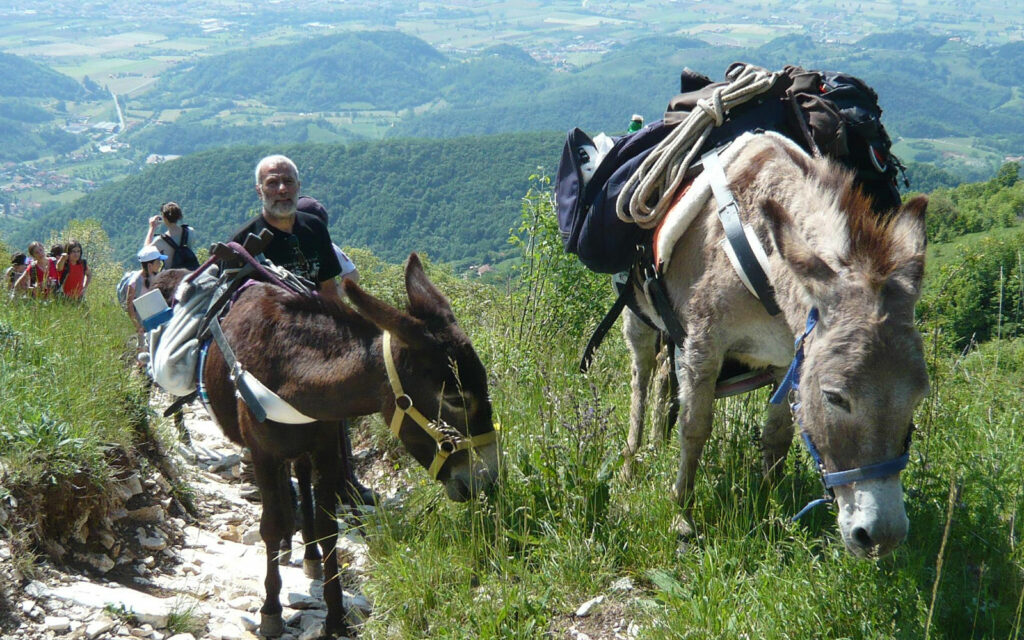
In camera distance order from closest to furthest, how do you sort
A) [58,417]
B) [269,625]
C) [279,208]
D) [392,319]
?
[392,319] < [269,625] < [58,417] < [279,208]

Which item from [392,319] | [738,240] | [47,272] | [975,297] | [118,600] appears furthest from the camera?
[975,297]

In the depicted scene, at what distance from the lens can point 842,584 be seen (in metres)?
2.63

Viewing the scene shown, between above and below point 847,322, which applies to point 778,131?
above

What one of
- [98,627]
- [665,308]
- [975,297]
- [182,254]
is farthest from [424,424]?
[975,297]

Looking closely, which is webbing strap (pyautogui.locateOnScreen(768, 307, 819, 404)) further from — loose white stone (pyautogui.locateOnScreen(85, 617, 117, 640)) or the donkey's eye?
loose white stone (pyautogui.locateOnScreen(85, 617, 117, 640))

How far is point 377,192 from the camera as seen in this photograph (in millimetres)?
86875

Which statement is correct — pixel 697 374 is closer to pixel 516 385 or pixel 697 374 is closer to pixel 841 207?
pixel 841 207

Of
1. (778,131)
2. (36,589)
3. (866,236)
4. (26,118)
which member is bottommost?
(26,118)

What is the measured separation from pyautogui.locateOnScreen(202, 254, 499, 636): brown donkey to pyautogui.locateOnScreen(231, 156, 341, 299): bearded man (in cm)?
85

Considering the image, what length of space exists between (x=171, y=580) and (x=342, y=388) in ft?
5.62

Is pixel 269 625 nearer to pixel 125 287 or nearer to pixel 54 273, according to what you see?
pixel 125 287

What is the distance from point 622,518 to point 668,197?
1.48 m

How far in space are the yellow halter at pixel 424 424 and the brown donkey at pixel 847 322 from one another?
1.27 m

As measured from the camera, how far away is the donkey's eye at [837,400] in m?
2.43
